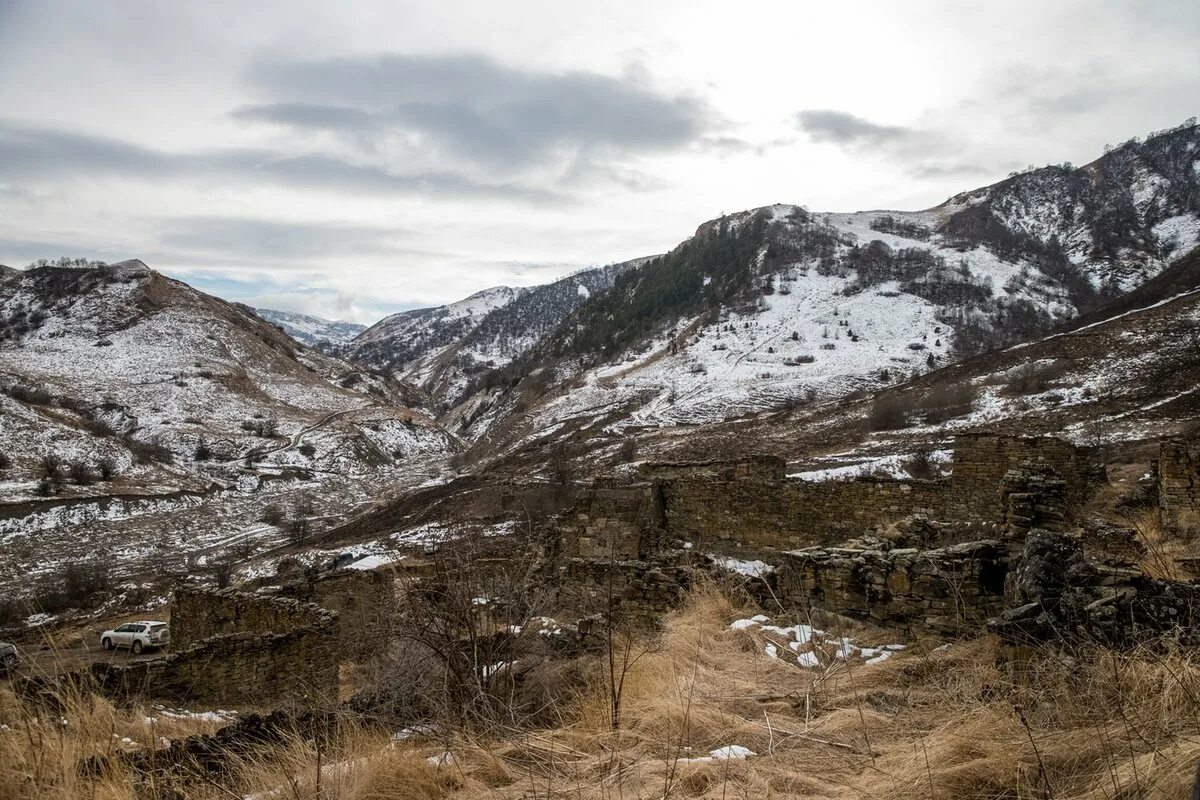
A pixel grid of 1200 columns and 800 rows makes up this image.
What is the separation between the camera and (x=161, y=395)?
7056 cm

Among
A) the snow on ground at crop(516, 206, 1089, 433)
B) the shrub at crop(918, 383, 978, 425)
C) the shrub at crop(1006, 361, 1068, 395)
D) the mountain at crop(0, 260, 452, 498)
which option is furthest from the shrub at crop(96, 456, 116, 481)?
the shrub at crop(1006, 361, 1068, 395)

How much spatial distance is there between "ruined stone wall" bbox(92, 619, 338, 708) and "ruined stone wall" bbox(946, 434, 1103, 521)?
10243 mm

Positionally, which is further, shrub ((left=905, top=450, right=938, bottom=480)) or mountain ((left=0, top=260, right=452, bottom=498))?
mountain ((left=0, top=260, right=452, bottom=498))

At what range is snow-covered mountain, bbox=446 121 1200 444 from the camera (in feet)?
197

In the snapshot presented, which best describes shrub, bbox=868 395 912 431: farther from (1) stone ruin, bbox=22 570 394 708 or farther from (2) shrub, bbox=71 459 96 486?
(2) shrub, bbox=71 459 96 486

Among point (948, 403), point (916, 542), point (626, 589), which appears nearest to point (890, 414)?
point (948, 403)

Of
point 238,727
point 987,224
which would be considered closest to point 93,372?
point 238,727

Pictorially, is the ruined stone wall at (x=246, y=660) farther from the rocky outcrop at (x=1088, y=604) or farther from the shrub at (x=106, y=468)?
the shrub at (x=106, y=468)

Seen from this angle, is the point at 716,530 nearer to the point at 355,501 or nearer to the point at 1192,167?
the point at 355,501

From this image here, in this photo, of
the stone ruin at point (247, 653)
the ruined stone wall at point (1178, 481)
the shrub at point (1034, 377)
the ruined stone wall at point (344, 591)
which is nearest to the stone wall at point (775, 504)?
the ruined stone wall at point (1178, 481)

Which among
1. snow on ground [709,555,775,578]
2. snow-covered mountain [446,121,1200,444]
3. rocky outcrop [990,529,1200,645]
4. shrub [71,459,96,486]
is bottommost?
shrub [71,459,96,486]

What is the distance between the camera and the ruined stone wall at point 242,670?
24.9 feet

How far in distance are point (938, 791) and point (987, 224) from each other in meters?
127

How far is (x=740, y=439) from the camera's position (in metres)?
38.6
